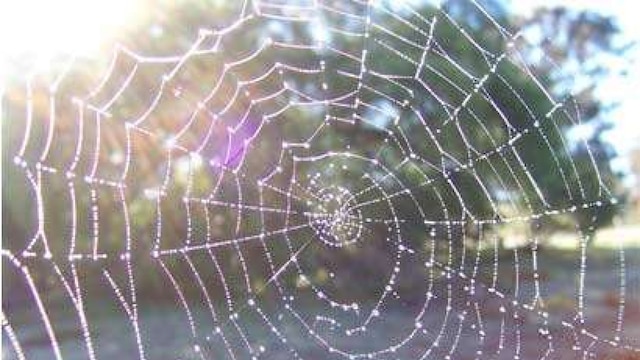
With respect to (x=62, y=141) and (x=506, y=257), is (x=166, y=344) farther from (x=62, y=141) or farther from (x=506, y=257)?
(x=506, y=257)

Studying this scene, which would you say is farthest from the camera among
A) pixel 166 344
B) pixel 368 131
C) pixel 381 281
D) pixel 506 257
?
pixel 506 257

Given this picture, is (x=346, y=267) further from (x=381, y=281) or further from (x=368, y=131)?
(x=368, y=131)

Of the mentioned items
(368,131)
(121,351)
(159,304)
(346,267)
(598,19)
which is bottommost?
(121,351)

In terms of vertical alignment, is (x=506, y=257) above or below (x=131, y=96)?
above

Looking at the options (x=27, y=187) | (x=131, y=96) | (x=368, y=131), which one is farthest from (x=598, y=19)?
(x=27, y=187)

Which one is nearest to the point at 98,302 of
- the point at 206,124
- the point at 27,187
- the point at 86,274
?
the point at 86,274

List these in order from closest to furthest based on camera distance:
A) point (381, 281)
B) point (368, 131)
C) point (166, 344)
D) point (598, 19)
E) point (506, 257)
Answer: point (166, 344) → point (368, 131) → point (598, 19) → point (381, 281) → point (506, 257)

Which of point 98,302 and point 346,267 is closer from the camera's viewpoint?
point 346,267
